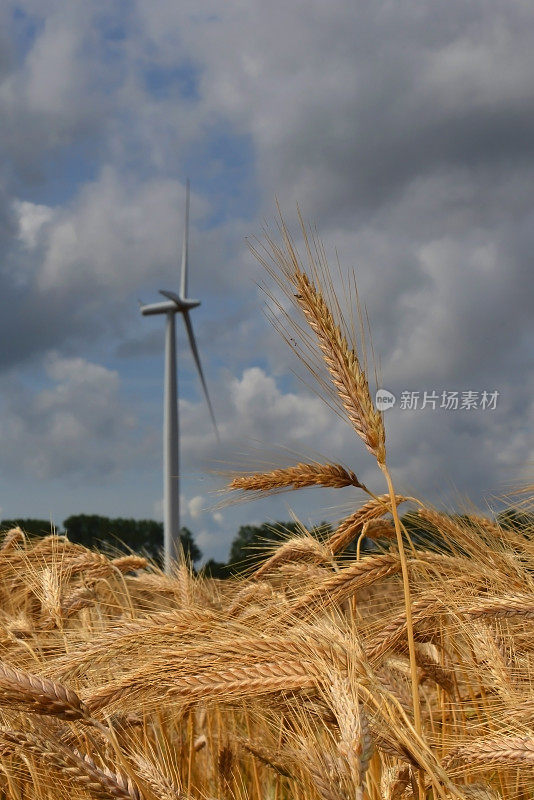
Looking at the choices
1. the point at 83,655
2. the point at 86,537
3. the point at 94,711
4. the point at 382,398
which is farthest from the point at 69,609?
the point at 86,537

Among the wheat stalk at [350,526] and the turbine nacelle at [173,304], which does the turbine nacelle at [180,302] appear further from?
the wheat stalk at [350,526]

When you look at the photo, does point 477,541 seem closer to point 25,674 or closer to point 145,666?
point 145,666

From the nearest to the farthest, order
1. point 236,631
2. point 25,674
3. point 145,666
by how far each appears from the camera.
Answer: point 25,674 → point 145,666 → point 236,631

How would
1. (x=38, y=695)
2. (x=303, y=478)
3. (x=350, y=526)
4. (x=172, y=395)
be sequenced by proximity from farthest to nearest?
(x=172, y=395) → (x=350, y=526) → (x=303, y=478) → (x=38, y=695)

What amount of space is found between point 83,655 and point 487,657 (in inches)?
68.6

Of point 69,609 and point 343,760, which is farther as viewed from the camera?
point 69,609

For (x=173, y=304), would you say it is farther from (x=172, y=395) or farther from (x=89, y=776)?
(x=89, y=776)

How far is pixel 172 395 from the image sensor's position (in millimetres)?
28234

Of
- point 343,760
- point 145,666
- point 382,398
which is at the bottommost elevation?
point 343,760

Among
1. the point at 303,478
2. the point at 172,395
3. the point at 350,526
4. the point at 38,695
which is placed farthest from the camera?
the point at 172,395

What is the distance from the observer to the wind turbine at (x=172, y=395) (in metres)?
27.9

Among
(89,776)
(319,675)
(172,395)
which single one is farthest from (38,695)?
(172,395)

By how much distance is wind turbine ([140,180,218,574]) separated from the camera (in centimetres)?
2786

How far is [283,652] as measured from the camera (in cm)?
245
